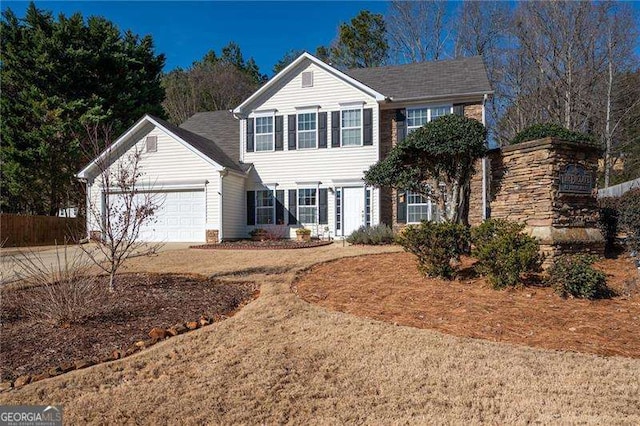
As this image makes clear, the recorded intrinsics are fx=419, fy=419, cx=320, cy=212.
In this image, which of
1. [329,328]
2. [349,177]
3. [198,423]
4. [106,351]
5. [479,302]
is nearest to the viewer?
[198,423]

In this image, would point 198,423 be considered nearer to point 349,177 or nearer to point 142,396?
point 142,396

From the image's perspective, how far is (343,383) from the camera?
3.75 m

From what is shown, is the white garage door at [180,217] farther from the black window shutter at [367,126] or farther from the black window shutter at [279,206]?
the black window shutter at [367,126]

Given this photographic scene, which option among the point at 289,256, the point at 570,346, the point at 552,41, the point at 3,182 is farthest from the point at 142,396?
the point at 552,41

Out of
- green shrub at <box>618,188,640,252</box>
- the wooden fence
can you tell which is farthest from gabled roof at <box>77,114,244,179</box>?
green shrub at <box>618,188,640,252</box>

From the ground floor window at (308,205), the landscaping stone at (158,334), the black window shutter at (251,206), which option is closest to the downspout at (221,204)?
the black window shutter at (251,206)

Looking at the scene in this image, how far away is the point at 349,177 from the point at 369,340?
40.9 ft

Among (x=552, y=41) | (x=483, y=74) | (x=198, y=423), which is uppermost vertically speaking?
(x=552, y=41)

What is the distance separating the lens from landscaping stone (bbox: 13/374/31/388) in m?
3.85

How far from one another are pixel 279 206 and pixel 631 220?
40.1ft

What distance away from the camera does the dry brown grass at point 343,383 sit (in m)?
3.23

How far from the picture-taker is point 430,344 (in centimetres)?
464

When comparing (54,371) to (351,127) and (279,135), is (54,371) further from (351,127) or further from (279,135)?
(279,135)

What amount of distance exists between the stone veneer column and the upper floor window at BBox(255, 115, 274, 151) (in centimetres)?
1138
